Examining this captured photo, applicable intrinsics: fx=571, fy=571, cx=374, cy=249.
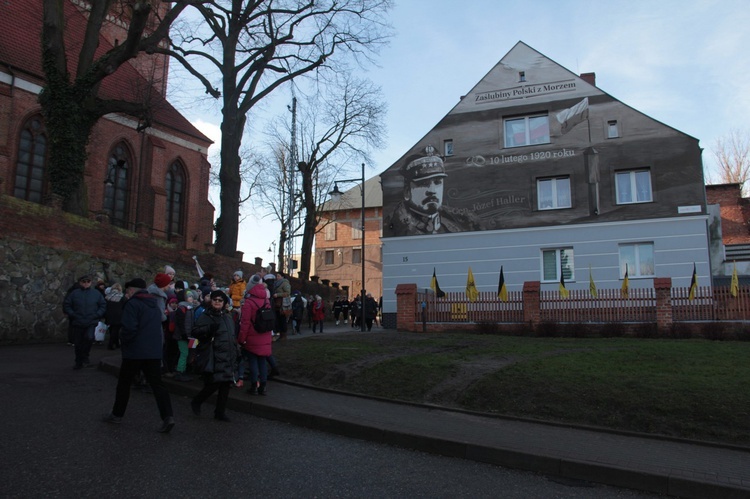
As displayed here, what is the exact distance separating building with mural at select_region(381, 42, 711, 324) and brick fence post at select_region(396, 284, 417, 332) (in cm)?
574

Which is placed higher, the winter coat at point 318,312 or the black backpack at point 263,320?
the winter coat at point 318,312

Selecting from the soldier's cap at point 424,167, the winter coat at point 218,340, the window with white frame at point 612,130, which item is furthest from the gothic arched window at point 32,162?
the window with white frame at point 612,130

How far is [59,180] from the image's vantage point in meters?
20.5

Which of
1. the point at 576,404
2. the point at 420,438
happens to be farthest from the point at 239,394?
the point at 576,404

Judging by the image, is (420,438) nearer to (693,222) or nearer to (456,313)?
(456,313)

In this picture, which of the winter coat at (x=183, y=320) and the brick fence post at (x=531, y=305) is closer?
the winter coat at (x=183, y=320)

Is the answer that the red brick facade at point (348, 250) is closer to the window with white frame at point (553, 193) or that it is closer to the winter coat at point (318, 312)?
the window with white frame at point (553, 193)

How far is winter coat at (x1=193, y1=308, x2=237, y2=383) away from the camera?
7.43 metres

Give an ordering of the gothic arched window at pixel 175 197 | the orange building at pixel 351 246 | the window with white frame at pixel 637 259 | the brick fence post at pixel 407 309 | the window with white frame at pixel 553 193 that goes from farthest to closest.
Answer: the orange building at pixel 351 246
the gothic arched window at pixel 175 197
the window with white frame at pixel 553 193
the window with white frame at pixel 637 259
the brick fence post at pixel 407 309

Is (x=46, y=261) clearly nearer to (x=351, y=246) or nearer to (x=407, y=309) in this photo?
(x=407, y=309)

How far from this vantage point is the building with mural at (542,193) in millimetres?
23328

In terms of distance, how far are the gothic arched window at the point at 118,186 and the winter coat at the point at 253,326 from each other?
81.4 feet

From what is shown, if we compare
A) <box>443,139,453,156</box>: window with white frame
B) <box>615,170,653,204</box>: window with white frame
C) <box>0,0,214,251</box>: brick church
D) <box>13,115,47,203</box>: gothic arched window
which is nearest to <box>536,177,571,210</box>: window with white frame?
<box>615,170,653,204</box>: window with white frame

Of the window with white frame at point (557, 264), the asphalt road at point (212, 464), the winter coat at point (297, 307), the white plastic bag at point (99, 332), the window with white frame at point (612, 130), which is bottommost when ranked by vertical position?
the asphalt road at point (212, 464)
